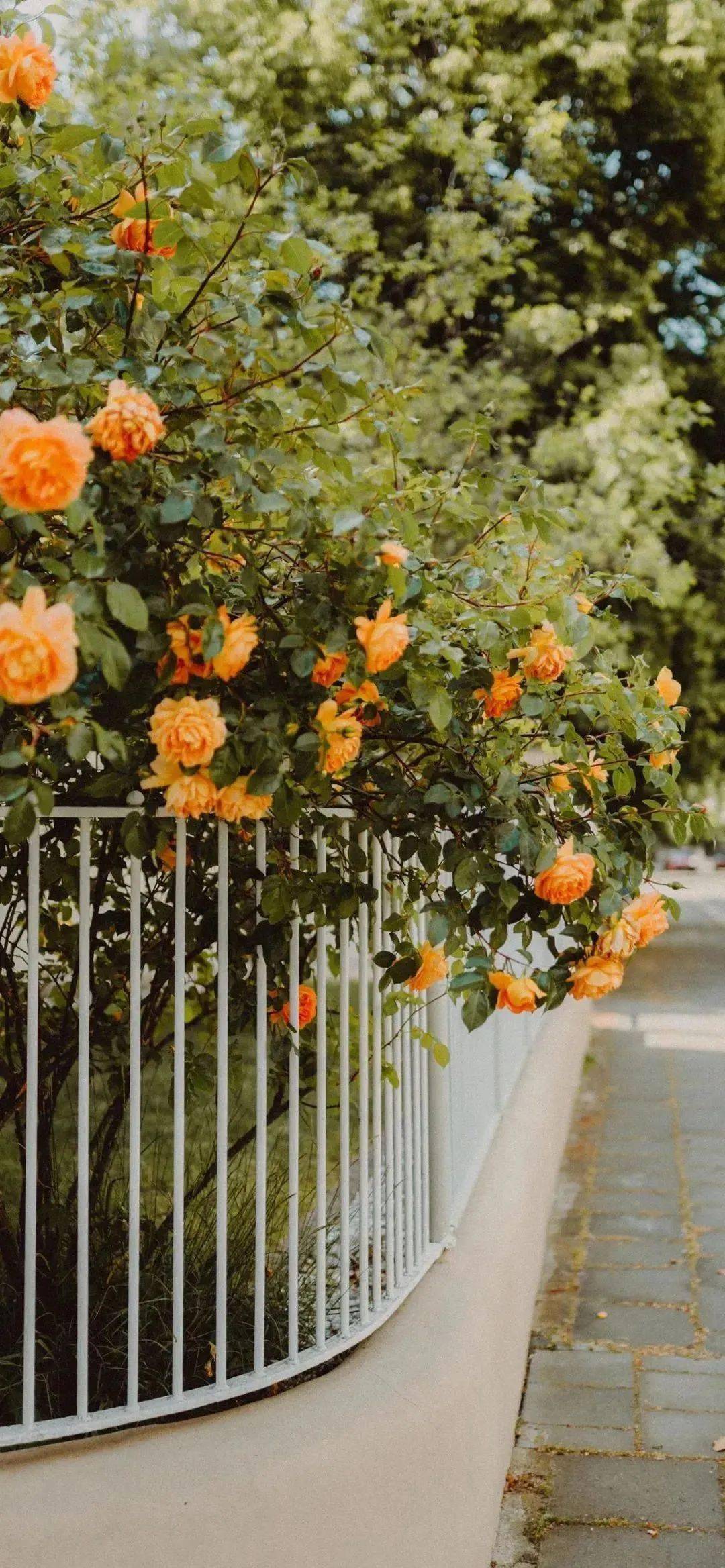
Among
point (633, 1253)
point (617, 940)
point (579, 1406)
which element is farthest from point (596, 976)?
point (633, 1253)

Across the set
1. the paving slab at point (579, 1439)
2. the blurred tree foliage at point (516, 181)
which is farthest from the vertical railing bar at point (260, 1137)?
the blurred tree foliage at point (516, 181)

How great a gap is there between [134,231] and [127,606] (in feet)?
2.31

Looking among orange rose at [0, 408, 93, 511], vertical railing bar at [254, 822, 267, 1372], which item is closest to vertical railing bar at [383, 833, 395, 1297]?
vertical railing bar at [254, 822, 267, 1372]

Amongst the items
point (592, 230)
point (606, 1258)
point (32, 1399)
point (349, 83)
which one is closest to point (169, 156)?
point (32, 1399)

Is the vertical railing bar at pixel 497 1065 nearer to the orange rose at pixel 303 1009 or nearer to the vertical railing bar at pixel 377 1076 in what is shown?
the vertical railing bar at pixel 377 1076

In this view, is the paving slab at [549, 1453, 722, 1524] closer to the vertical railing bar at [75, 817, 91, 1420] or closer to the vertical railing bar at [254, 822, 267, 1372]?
the vertical railing bar at [254, 822, 267, 1372]

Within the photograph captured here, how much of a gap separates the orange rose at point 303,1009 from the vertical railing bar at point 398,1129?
1.11 feet

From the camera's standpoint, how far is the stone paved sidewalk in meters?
3.21

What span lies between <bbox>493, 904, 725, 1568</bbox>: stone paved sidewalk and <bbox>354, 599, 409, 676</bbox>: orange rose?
2334mm

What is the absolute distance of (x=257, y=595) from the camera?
2.10 metres

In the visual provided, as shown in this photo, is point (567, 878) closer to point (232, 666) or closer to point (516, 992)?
point (516, 992)

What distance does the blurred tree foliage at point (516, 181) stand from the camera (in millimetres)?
9539

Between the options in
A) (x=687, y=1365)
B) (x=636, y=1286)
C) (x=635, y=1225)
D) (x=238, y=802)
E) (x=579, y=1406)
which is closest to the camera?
(x=238, y=802)

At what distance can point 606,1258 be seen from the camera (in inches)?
207
